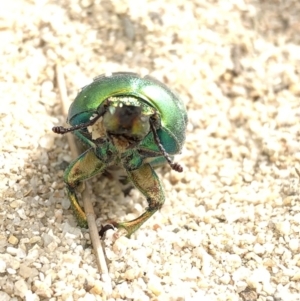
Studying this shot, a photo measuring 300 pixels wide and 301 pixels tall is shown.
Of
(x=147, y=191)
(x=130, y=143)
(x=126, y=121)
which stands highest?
(x=126, y=121)

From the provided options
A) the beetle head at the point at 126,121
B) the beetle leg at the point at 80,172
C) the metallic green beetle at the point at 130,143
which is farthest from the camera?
the beetle leg at the point at 80,172

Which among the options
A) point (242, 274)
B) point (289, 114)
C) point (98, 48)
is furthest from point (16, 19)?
point (242, 274)

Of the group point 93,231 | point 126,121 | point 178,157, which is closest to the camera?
point 126,121

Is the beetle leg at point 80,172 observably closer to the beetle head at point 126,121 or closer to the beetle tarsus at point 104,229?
the beetle tarsus at point 104,229

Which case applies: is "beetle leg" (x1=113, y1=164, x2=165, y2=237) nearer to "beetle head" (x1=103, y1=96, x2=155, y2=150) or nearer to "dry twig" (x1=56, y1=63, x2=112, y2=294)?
"dry twig" (x1=56, y1=63, x2=112, y2=294)

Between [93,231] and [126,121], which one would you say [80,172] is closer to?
[93,231]

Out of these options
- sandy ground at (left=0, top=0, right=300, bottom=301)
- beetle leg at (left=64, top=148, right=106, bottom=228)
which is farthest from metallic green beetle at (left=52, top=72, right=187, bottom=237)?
sandy ground at (left=0, top=0, right=300, bottom=301)

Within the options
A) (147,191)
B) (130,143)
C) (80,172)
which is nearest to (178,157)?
(147,191)

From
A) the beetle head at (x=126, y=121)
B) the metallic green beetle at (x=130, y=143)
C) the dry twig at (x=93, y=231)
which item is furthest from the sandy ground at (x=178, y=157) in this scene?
the beetle head at (x=126, y=121)
